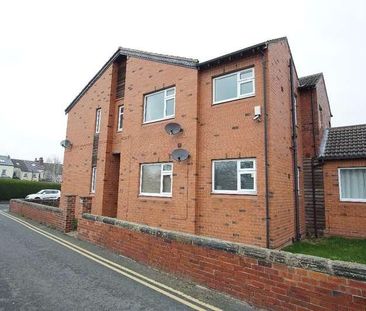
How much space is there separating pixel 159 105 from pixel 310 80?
7907 mm

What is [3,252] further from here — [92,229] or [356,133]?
[356,133]

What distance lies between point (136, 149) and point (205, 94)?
426 cm

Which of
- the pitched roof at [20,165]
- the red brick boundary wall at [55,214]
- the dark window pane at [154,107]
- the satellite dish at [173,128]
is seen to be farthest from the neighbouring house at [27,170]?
the satellite dish at [173,128]

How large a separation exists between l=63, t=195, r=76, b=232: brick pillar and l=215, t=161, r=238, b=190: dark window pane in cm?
613

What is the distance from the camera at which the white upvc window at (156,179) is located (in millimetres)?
11859

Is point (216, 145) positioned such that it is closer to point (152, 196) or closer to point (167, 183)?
point (167, 183)

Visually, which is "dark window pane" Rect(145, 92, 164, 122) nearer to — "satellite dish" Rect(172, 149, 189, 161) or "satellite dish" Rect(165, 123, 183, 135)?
"satellite dish" Rect(165, 123, 183, 135)

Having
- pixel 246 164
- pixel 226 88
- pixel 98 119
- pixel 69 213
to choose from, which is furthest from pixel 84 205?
pixel 98 119

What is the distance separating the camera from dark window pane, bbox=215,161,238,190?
10.0 metres

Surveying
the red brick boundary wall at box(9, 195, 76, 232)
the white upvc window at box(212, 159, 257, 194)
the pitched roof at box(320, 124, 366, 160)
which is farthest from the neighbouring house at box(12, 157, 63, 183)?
the pitched roof at box(320, 124, 366, 160)

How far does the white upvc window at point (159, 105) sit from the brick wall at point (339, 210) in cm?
728

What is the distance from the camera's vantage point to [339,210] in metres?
11.8

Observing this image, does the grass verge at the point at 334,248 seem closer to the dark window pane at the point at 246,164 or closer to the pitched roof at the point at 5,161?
the dark window pane at the point at 246,164

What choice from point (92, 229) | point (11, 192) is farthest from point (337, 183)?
point (11, 192)
